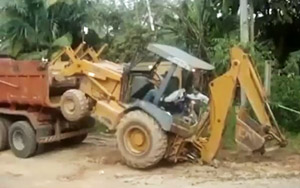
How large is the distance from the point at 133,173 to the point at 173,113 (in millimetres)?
1171

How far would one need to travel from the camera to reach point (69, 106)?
1023cm

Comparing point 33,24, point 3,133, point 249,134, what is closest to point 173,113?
point 249,134

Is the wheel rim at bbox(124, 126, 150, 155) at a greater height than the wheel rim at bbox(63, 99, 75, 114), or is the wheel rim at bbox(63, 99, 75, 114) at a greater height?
the wheel rim at bbox(63, 99, 75, 114)

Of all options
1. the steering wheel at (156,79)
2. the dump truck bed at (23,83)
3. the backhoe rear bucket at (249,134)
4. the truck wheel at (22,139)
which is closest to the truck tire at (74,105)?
the dump truck bed at (23,83)

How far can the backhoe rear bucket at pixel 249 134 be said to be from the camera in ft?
30.9

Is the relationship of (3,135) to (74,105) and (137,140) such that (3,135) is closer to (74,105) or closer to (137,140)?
(74,105)

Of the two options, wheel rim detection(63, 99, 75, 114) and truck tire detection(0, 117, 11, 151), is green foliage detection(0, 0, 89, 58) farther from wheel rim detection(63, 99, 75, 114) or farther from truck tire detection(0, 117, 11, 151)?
wheel rim detection(63, 99, 75, 114)

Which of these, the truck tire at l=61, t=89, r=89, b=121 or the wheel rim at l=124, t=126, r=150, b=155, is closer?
the wheel rim at l=124, t=126, r=150, b=155

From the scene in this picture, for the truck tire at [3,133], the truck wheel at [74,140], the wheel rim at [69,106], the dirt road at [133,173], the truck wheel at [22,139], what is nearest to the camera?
the dirt road at [133,173]

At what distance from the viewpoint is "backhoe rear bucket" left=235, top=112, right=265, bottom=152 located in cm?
942

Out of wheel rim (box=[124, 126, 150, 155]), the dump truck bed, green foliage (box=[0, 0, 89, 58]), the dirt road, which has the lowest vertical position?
the dirt road

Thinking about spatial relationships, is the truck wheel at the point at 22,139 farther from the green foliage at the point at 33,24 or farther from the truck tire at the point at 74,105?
the green foliage at the point at 33,24

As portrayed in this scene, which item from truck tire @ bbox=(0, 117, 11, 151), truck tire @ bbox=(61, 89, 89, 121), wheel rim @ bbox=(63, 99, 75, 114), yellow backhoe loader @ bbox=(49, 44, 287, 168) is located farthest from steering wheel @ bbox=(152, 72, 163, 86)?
truck tire @ bbox=(0, 117, 11, 151)

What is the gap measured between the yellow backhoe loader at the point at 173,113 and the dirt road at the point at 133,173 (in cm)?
31
